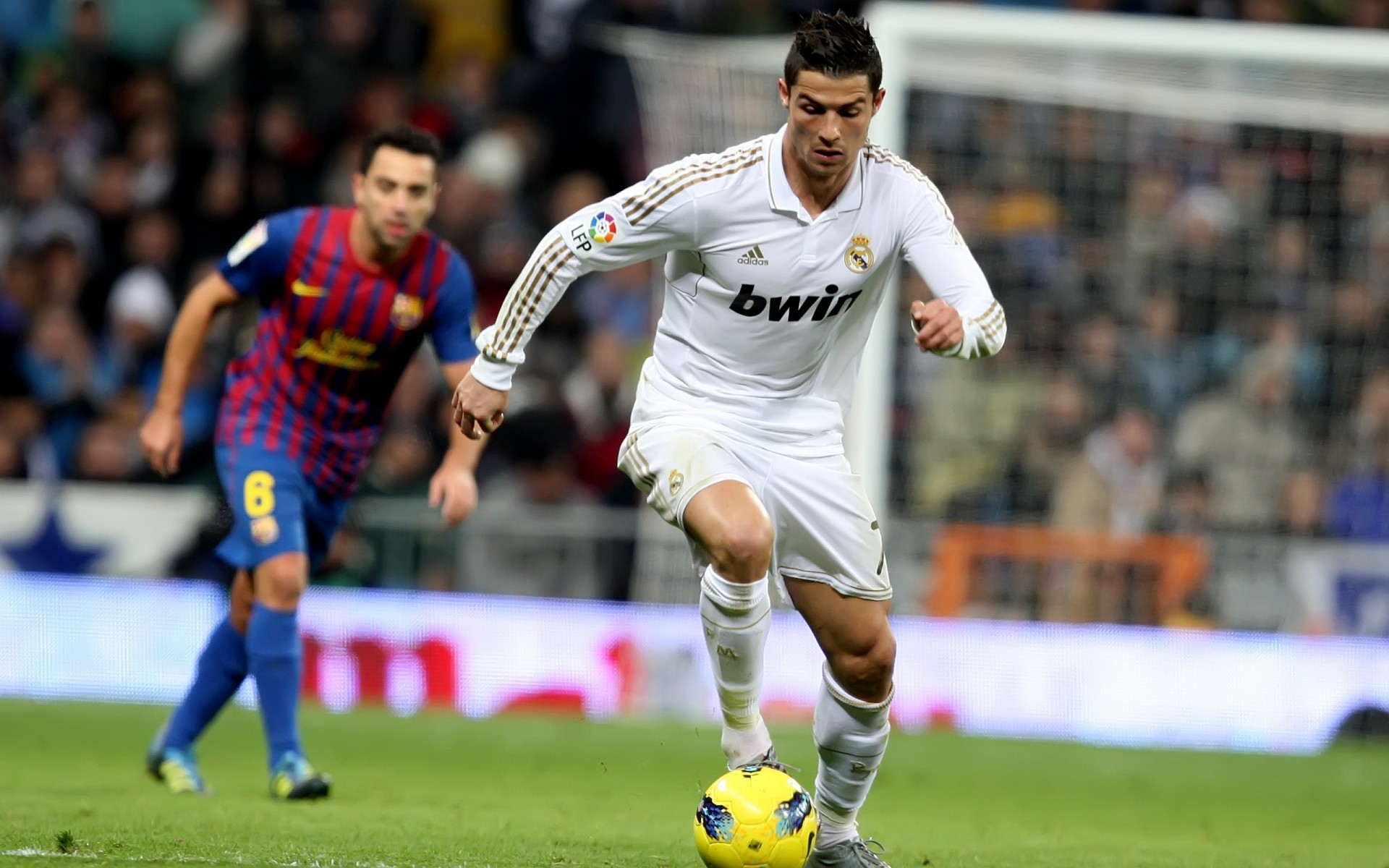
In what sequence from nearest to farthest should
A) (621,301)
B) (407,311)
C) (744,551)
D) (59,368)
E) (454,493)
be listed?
(744,551)
(454,493)
(407,311)
(59,368)
(621,301)

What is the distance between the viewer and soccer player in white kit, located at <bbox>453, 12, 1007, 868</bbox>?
5.10 meters

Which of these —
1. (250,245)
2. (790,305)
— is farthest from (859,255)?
(250,245)

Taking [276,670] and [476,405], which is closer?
[476,405]

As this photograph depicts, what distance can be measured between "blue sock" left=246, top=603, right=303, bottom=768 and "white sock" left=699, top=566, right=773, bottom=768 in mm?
2218

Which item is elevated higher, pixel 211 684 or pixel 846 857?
pixel 846 857

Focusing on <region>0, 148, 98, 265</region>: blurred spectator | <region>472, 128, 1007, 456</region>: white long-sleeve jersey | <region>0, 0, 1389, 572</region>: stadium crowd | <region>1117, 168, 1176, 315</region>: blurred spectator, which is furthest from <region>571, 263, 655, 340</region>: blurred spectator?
<region>472, 128, 1007, 456</region>: white long-sleeve jersey

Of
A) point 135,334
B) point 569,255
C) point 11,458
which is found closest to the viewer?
point 569,255

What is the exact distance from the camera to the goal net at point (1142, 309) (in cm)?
1142

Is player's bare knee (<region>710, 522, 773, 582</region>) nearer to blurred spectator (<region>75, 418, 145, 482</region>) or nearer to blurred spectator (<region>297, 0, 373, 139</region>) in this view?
blurred spectator (<region>75, 418, 145, 482</region>)

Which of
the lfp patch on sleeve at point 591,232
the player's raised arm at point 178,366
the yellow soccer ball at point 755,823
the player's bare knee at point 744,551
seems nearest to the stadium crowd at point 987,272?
the player's raised arm at point 178,366

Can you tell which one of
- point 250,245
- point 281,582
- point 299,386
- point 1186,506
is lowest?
point 1186,506

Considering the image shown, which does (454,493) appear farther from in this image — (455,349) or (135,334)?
(135,334)

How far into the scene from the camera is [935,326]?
15.9 ft

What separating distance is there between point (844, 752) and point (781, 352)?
1169 mm
